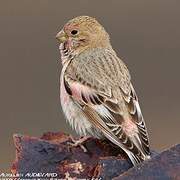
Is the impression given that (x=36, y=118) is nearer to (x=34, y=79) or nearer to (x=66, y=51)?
(x=34, y=79)

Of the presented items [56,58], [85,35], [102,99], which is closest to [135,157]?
[102,99]

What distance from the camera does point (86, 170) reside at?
16.9ft

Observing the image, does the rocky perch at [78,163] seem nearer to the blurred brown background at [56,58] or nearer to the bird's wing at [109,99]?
the bird's wing at [109,99]

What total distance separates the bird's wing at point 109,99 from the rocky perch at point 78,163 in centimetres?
71

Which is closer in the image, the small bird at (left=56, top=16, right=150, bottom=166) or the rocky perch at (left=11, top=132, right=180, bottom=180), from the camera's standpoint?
the rocky perch at (left=11, top=132, right=180, bottom=180)

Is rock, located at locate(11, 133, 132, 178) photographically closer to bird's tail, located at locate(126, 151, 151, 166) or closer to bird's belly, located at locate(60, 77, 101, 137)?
bird's tail, located at locate(126, 151, 151, 166)

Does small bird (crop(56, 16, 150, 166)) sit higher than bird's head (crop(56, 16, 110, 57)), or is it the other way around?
bird's head (crop(56, 16, 110, 57))

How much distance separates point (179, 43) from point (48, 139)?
10.9 m

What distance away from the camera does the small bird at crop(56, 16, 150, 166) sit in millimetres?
6422

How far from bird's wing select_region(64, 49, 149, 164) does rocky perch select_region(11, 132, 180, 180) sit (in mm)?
712

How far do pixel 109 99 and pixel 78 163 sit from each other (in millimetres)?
1548

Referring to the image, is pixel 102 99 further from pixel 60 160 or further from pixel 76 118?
pixel 60 160

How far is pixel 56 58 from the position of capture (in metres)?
15.4

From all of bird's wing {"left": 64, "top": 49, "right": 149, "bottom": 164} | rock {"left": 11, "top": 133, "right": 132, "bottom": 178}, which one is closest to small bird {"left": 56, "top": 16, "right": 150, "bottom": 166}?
bird's wing {"left": 64, "top": 49, "right": 149, "bottom": 164}
